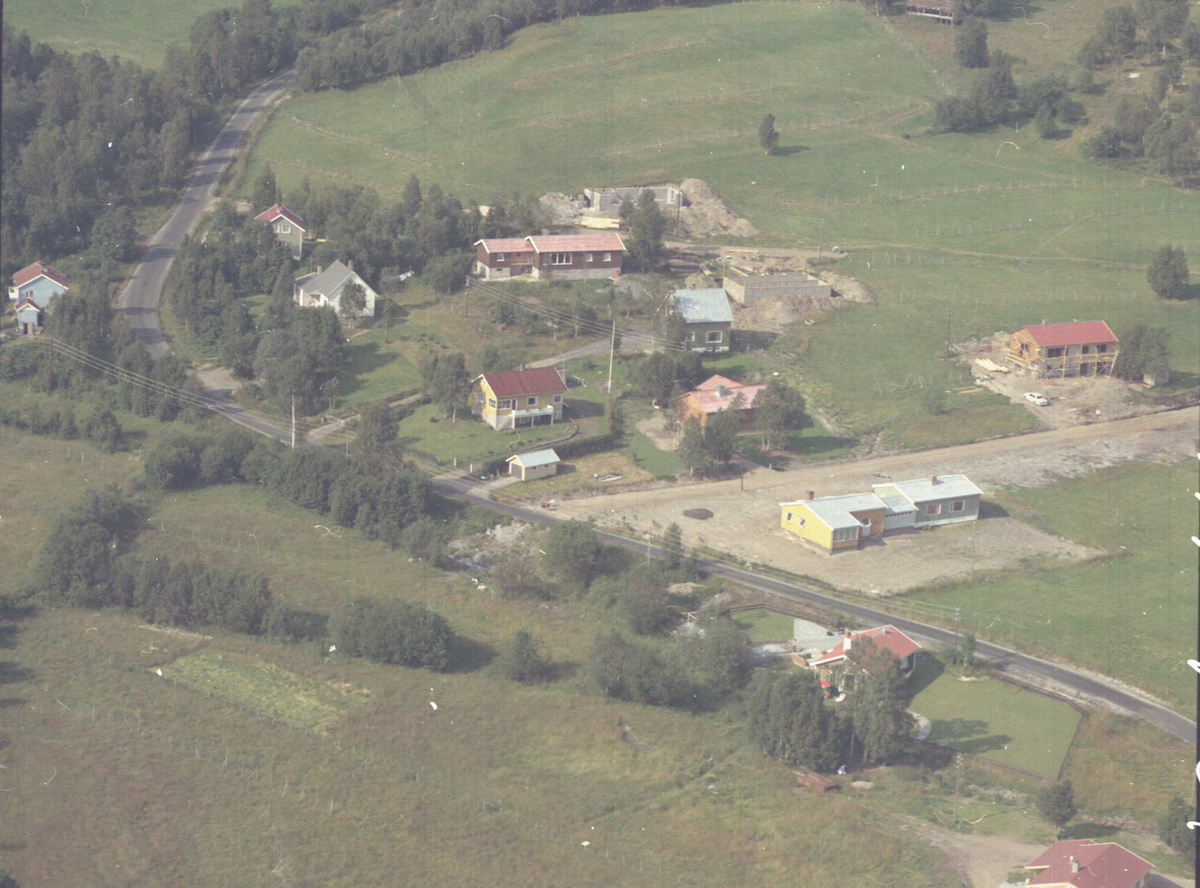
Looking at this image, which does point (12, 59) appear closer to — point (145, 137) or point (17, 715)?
point (145, 137)

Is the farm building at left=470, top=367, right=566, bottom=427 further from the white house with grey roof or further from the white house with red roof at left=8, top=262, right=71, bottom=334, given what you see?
the white house with red roof at left=8, top=262, right=71, bottom=334

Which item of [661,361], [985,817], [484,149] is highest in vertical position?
[484,149]

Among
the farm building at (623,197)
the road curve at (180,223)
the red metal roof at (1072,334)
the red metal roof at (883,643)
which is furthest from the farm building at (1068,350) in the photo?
the road curve at (180,223)

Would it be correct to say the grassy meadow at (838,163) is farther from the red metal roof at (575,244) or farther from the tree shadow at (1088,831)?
the tree shadow at (1088,831)

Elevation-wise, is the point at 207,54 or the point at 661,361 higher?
the point at 207,54

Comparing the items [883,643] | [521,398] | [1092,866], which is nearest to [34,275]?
[521,398]

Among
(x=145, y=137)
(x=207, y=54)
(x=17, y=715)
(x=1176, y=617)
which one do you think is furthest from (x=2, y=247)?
(x=1176, y=617)
